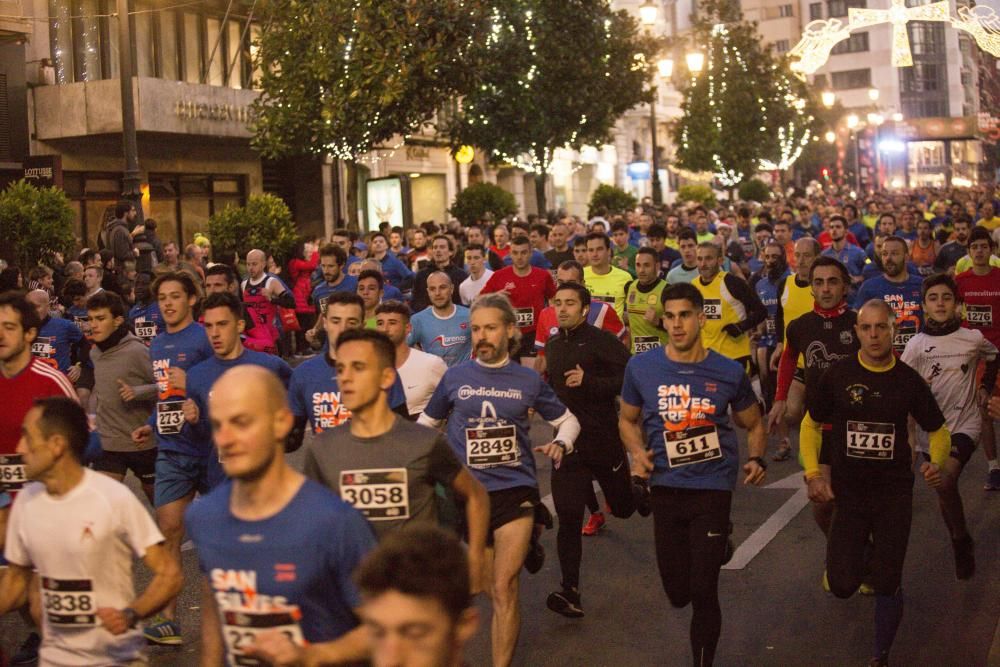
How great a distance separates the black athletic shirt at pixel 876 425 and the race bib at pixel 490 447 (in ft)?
5.34

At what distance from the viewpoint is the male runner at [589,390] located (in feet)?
27.4

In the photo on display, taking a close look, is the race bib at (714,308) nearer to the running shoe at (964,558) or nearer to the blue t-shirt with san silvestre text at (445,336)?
the blue t-shirt with san silvestre text at (445,336)

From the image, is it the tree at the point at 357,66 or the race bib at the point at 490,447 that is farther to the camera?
the tree at the point at 357,66

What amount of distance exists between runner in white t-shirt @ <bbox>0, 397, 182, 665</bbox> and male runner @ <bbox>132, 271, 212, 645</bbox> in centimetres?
245

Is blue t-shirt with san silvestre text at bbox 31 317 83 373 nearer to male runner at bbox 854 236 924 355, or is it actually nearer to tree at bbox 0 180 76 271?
male runner at bbox 854 236 924 355

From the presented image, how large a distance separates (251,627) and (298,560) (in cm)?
26

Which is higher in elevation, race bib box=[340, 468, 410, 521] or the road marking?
race bib box=[340, 468, 410, 521]

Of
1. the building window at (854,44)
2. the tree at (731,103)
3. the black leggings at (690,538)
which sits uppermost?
the building window at (854,44)

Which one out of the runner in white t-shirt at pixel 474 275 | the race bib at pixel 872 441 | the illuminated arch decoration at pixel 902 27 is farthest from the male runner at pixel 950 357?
the illuminated arch decoration at pixel 902 27

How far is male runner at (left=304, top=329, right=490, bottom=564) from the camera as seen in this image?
5031 millimetres

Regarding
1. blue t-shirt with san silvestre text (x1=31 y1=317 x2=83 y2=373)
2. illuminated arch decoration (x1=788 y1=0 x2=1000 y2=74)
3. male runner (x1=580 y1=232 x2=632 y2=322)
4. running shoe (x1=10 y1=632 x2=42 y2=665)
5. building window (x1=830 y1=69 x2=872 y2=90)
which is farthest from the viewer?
building window (x1=830 y1=69 x2=872 y2=90)

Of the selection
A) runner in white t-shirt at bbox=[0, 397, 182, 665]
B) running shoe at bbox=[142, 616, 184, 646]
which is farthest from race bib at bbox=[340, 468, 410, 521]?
running shoe at bbox=[142, 616, 184, 646]

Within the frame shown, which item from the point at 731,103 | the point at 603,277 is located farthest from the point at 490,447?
the point at 731,103

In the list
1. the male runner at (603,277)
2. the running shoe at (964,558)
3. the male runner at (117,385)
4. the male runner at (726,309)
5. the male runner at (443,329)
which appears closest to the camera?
the running shoe at (964,558)
